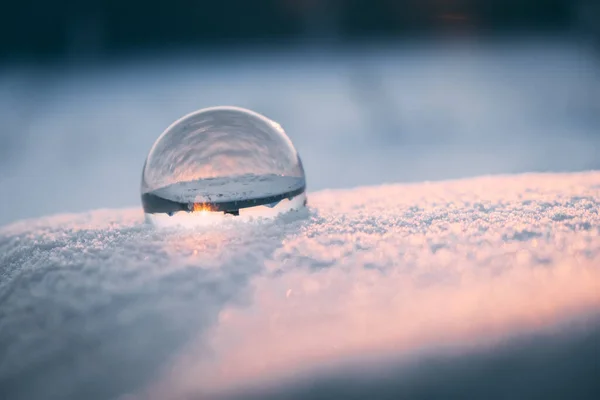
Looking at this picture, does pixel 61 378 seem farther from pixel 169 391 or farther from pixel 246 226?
pixel 246 226

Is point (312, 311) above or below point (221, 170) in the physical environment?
below

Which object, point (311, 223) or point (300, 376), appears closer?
point (300, 376)

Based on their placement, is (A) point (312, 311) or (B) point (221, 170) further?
(B) point (221, 170)

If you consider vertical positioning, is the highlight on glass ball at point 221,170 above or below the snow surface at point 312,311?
above

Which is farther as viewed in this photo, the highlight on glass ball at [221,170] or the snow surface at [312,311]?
the highlight on glass ball at [221,170]

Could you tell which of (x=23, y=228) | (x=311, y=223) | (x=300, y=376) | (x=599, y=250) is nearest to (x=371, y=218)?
(x=311, y=223)
